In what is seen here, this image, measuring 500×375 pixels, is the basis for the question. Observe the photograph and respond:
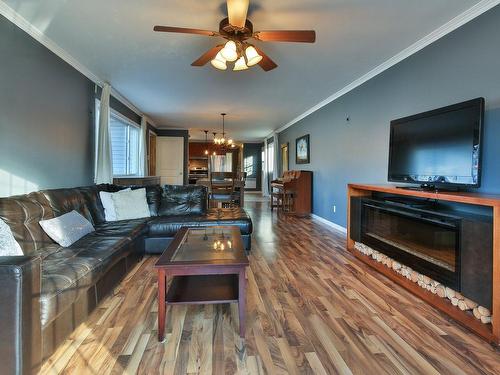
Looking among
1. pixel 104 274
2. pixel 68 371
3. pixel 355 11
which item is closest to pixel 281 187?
pixel 355 11

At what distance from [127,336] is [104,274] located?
1.73ft

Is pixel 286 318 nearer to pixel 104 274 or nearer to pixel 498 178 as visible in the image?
pixel 104 274

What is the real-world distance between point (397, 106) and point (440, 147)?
3.83 feet

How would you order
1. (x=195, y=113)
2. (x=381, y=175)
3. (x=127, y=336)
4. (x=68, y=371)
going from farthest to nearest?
(x=195, y=113) → (x=381, y=175) → (x=127, y=336) → (x=68, y=371)

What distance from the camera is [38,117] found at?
2885 mm

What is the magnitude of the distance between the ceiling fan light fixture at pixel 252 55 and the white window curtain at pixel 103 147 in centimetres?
Result: 281

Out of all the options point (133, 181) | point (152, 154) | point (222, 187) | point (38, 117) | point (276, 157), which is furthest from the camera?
point (276, 157)

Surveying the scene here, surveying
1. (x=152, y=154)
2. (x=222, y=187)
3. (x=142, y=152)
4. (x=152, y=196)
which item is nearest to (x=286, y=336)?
(x=152, y=196)

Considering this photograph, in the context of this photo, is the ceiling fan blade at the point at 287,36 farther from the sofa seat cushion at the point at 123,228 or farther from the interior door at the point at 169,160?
the interior door at the point at 169,160

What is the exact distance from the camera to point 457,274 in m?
1.93

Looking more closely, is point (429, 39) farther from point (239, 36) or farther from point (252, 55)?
point (239, 36)

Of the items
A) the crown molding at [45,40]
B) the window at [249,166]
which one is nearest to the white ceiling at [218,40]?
the crown molding at [45,40]

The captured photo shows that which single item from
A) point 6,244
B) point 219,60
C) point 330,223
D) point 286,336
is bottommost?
point 286,336

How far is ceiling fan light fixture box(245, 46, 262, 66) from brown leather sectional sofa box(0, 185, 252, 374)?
1896 millimetres
